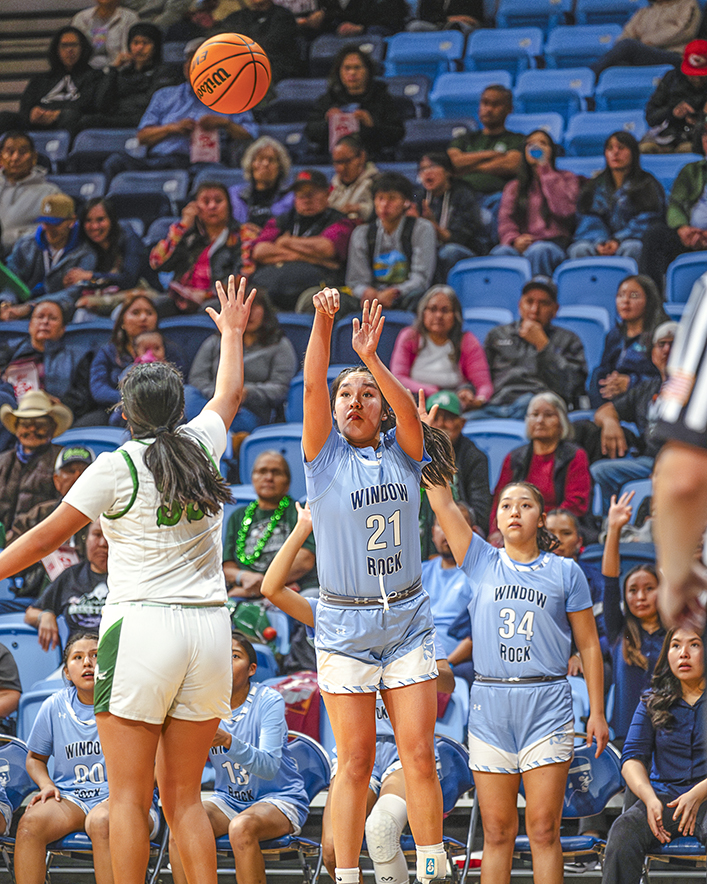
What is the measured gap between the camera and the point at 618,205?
802 centimetres

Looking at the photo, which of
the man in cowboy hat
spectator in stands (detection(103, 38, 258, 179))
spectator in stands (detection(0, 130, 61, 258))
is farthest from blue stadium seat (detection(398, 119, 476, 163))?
the man in cowboy hat

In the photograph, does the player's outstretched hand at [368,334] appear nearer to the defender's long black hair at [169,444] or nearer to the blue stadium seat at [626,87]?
the defender's long black hair at [169,444]

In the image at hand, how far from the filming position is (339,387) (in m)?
3.63

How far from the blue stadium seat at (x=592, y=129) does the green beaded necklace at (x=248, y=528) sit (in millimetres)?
4698

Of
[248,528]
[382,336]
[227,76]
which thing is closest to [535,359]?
[382,336]

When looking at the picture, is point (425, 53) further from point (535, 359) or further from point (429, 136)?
point (535, 359)

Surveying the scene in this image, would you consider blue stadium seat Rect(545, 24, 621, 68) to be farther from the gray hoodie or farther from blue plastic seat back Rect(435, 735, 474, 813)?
blue plastic seat back Rect(435, 735, 474, 813)

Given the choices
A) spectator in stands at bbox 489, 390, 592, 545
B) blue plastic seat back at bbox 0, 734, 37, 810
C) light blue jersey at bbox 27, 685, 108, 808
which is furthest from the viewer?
spectator in stands at bbox 489, 390, 592, 545

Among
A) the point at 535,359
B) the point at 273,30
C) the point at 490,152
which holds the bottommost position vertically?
the point at 535,359

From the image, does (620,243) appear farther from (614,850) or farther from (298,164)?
(614,850)

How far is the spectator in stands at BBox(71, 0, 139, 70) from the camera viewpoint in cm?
1041

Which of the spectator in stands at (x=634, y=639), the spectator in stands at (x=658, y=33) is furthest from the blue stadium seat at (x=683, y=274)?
the spectator in stands at (x=634, y=639)

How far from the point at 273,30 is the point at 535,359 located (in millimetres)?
4728

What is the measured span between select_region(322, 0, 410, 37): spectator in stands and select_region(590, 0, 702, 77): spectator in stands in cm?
226
